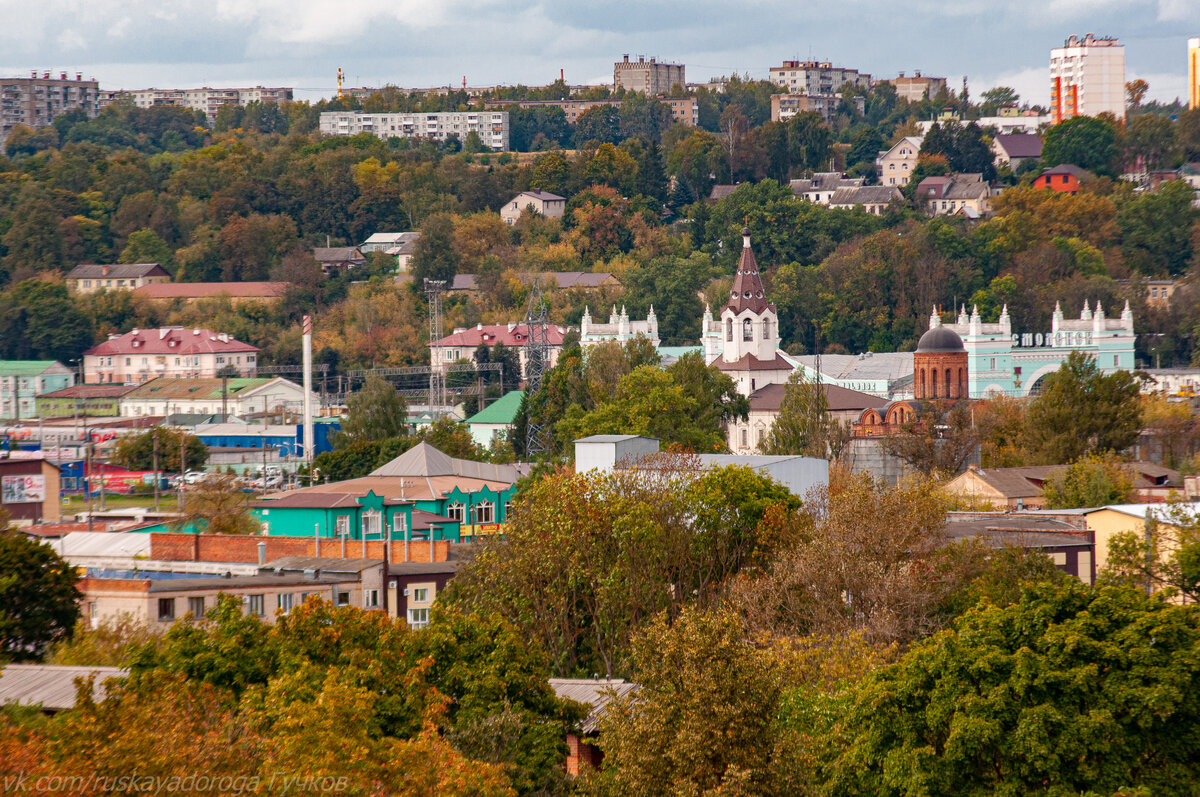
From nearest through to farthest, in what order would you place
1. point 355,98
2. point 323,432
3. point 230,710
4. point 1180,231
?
point 230,710, point 323,432, point 1180,231, point 355,98

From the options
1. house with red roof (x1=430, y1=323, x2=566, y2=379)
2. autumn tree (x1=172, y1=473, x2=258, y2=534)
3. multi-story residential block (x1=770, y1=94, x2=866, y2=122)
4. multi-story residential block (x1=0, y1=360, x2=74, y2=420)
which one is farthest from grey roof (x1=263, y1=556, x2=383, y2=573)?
multi-story residential block (x1=770, y1=94, x2=866, y2=122)

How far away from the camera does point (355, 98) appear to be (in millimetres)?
175250

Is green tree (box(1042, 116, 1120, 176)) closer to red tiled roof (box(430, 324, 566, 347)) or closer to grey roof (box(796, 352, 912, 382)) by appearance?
grey roof (box(796, 352, 912, 382))

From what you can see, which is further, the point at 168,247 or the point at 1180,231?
the point at 168,247

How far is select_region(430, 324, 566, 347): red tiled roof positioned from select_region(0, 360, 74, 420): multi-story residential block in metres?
21.9

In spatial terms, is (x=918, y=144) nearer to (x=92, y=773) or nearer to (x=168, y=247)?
(x=168, y=247)

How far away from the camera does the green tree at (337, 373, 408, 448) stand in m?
65.1

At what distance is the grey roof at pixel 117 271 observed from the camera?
114 metres

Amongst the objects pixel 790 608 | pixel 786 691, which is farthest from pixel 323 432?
pixel 786 691

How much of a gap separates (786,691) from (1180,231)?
99268 mm

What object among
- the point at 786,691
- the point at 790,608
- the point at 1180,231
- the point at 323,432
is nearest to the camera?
the point at 786,691

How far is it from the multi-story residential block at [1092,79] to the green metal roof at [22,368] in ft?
317

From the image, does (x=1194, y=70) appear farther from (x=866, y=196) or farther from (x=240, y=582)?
(x=240, y=582)

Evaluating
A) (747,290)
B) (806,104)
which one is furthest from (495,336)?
(806,104)
